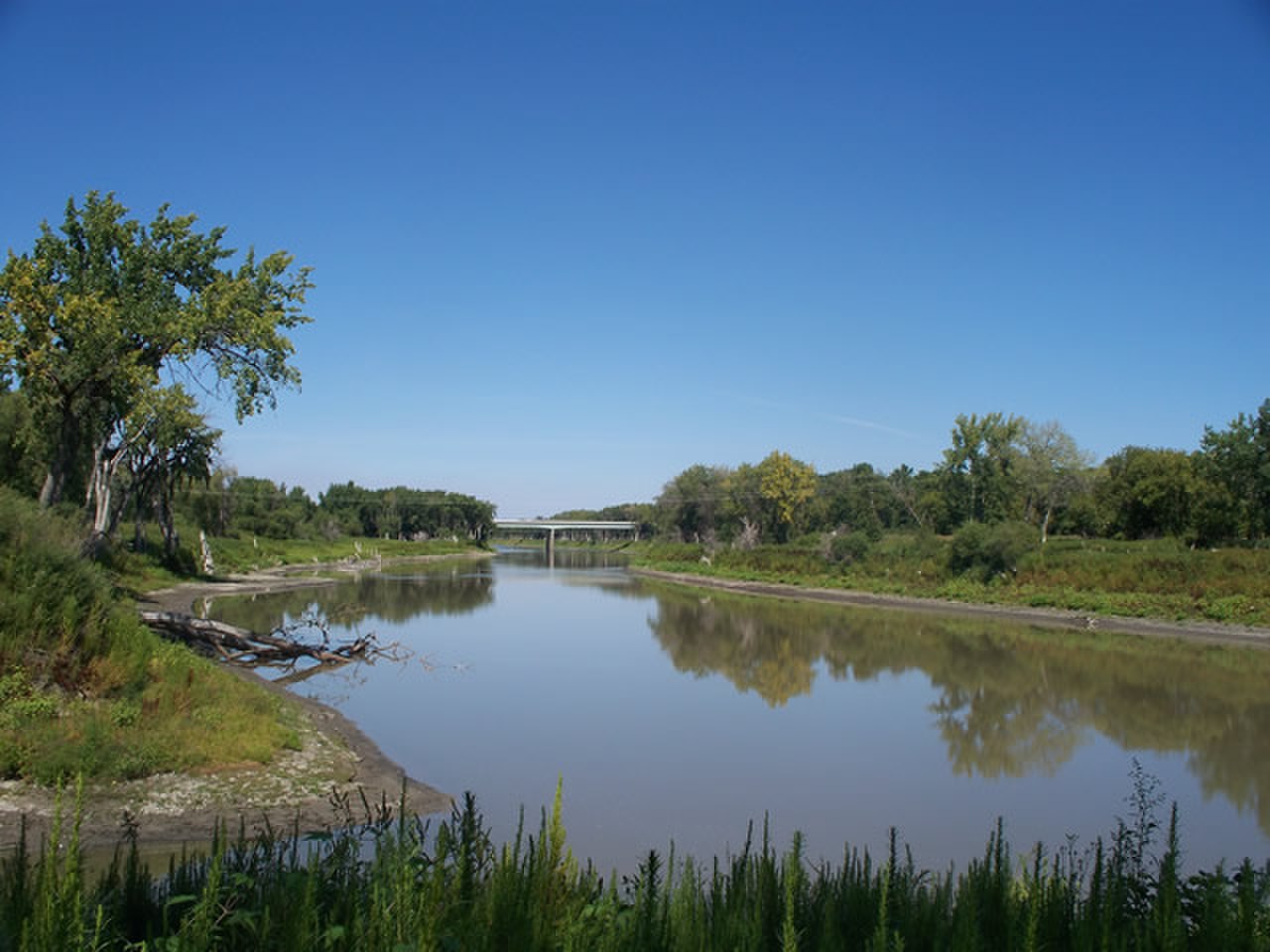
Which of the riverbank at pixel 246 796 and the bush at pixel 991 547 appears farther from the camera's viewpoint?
the bush at pixel 991 547

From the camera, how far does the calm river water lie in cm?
1220

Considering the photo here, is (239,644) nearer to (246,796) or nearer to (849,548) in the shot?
(246,796)

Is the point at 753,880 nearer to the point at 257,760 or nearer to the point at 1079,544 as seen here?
the point at 257,760

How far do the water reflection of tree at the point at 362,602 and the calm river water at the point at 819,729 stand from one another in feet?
1.54

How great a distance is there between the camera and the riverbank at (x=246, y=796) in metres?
9.32

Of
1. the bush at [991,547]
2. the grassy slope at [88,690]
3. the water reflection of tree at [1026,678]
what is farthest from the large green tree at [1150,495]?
the grassy slope at [88,690]

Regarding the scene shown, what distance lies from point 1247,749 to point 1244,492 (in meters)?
37.4

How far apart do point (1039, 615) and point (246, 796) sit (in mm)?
36989

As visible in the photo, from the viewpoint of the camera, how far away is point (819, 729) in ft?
61.3

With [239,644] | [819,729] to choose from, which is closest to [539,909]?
[819,729]

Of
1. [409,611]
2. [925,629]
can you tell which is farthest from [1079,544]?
[409,611]

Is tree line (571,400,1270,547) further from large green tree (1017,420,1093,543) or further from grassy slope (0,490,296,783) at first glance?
grassy slope (0,490,296,783)

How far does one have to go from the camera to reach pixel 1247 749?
17.1 m

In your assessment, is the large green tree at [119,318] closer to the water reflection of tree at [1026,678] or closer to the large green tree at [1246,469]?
the water reflection of tree at [1026,678]
